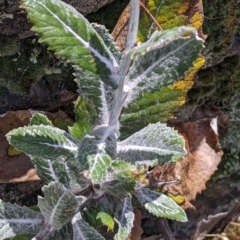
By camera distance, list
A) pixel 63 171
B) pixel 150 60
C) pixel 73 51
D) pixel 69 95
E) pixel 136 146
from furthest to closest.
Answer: pixel 69 95 < pixel 63 171 < pixel 136 146 < pixel 150 60 < pixel 73 51

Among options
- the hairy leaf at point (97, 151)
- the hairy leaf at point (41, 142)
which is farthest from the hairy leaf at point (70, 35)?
the hairy leaf at point (41, 142)

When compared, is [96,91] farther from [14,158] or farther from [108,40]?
[14,158]

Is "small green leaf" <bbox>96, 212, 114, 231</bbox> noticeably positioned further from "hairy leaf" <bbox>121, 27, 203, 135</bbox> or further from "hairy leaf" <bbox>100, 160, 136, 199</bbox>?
"hairy leaf" <bbox>121, 27, 203, 135</bbox>

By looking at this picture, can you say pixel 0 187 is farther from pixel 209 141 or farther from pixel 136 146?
pixel 209 141

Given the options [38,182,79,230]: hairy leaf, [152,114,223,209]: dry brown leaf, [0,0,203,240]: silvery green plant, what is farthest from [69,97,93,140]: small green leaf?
[152,114,223,209]: dry brown leaf

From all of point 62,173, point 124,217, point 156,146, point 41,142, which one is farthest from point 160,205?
point 41,142

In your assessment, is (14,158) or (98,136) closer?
(98,136)

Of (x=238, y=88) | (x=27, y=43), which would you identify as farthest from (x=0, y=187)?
(x=238, y=88)
